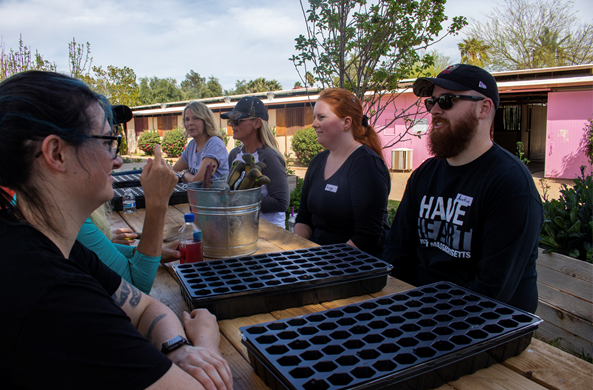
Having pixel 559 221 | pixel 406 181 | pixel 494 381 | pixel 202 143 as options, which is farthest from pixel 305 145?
pixel 494 381

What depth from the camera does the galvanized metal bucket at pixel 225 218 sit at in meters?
1.94

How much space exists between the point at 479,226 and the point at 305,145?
49.5ft

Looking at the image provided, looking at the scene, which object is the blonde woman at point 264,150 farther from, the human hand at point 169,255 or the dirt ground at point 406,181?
the dirt ground at point 406,181

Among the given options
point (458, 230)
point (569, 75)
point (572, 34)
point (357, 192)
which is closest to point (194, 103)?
point (357, 192)

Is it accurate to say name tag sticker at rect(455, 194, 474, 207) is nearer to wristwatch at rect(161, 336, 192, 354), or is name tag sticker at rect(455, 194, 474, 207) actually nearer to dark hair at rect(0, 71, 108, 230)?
wristwatch at rect(161, 336, 192, 354)

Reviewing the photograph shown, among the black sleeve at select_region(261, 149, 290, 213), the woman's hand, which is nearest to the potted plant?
the black sleeve at select_region(261, 149, 290, 213)

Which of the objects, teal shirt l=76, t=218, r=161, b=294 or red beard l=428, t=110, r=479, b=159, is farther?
red beard l=428, t=110, r=479, b=159

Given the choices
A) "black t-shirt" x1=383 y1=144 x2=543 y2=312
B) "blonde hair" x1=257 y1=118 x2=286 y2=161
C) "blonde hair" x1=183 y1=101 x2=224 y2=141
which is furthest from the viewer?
"blonde hair" x1=183 y1=101 x2=224 y2=141

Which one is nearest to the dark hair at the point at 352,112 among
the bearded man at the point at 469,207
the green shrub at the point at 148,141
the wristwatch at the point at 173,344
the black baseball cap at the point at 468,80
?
the bearded man at the point at 469,207

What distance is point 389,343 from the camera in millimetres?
1040

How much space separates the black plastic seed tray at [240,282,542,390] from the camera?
3.05 feet

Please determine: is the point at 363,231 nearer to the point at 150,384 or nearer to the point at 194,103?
the point at 150,384

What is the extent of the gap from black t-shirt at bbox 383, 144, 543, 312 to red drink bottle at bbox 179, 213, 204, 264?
4.15ft

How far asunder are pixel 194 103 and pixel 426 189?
3.46 m
